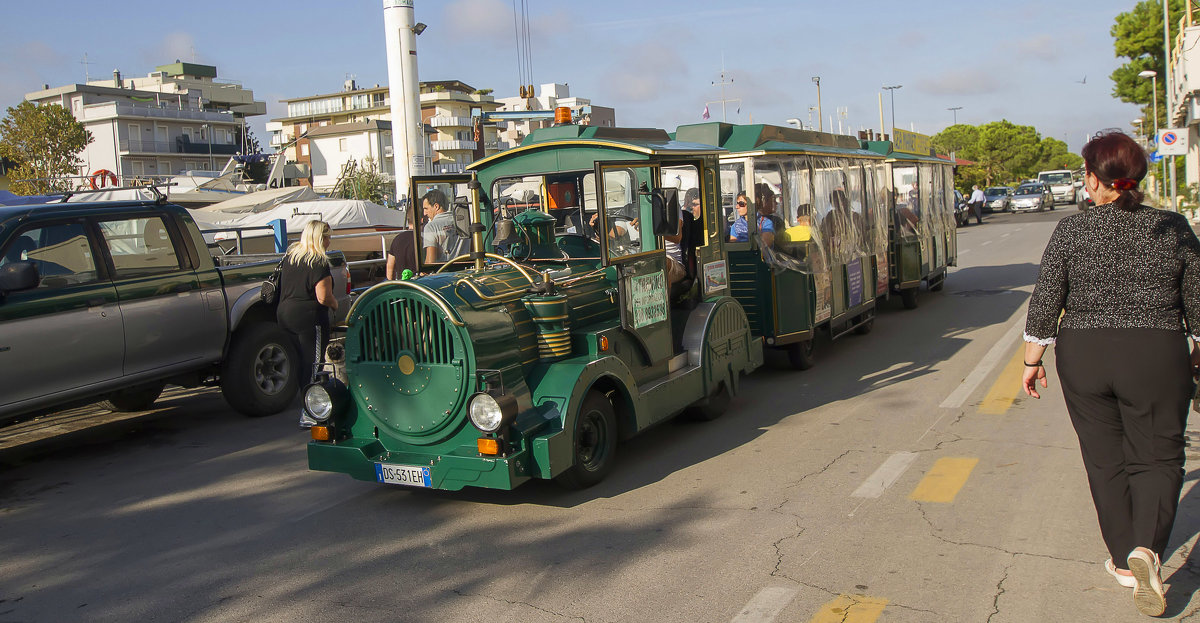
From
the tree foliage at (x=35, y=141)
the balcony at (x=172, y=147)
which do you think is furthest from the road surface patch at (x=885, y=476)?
the balcony at (x=172, y=147)

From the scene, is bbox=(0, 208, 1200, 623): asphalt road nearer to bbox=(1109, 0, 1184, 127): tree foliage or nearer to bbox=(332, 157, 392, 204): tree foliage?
bbox=(332, 157, 392, 204): tree foliage

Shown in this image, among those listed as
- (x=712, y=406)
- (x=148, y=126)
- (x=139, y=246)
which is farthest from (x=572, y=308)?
(x=148, y=126)

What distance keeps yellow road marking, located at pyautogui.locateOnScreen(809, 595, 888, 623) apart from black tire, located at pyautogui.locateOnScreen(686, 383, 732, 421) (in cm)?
355

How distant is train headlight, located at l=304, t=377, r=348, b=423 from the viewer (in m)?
6.04

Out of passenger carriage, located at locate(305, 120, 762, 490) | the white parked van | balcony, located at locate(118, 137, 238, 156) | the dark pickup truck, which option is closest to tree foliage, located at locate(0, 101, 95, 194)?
balcony, located at locate(118, 137, 238, 156)

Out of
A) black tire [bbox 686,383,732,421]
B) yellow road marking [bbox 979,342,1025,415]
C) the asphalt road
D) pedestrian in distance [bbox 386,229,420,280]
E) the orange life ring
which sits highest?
the orange life ring

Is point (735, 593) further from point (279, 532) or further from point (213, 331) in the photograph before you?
point (213, 331)

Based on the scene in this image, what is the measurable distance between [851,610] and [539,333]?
9.14 feet

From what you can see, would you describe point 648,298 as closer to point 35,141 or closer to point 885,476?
point 885,476

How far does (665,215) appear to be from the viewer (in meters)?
6.79

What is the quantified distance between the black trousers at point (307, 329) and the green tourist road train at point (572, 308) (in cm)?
159

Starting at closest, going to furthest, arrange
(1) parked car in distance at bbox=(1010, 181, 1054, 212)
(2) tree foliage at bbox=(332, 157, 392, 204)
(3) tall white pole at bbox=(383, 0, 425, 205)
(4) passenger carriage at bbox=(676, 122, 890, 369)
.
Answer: (4) passenger carriage at bbox=(676, 122, 890, 369)
(3) tall white pole at bbox=(383, 0, 425, 205)
(2) tree foliage at bbox=(332, 157, 392, 204)
(1) parked car in distance at bbox=(1010, 181, 1054, 212)

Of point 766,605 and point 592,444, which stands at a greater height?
point 592,444

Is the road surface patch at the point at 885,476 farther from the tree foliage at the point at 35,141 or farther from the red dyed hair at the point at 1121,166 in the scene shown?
the tree foliage at the point at 35,141
